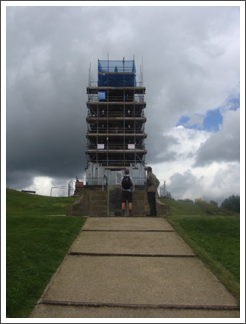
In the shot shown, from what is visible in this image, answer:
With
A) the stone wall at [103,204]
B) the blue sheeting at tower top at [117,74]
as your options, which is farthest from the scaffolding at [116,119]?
the stone wall at [103,204]

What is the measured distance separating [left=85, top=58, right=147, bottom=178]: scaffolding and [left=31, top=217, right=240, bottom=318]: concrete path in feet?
119

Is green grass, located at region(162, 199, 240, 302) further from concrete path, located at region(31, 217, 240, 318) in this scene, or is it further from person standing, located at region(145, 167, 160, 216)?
person standing, located at region(145, 167, 160, 216)

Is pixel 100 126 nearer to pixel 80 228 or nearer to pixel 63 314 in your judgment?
pixel 80 228

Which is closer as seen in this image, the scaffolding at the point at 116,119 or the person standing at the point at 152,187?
the person standing at the point at 152,187

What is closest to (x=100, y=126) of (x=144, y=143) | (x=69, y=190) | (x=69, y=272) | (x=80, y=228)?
(x=144, y=143)

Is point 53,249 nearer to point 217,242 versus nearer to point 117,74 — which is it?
point 217,242

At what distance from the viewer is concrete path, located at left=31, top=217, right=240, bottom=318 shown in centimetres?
337

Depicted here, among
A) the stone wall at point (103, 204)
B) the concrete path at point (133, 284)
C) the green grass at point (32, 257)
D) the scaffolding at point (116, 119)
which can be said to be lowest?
the concrete path at point (133, 284)

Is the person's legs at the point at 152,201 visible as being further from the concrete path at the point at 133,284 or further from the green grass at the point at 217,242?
the concrete path at the point at 133,284

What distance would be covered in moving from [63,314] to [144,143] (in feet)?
140

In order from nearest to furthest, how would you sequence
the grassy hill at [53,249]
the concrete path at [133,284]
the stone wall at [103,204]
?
the concrete path at [133,284]
the grassy hill at [53,249]
the stone wall at [103,204]

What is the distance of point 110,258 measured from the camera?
514 cm

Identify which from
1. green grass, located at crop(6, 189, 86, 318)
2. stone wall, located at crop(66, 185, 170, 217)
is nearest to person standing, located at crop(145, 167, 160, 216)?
stone wall, located at crop(66, 185, 170, 217)

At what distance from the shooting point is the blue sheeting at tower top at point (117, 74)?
49031 millimetres
